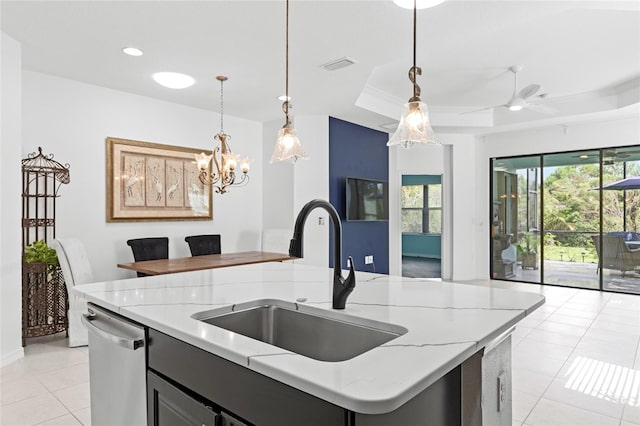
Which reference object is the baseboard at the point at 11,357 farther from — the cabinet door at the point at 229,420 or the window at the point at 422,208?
the window at the point at 422,208

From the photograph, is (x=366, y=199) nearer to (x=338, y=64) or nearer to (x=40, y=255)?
(x=338, y=64)

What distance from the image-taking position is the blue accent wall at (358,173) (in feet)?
19.1

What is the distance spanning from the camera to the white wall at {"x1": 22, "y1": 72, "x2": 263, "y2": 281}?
12.9 feet

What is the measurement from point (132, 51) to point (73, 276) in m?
1.99

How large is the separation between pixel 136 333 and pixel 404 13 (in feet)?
8.56

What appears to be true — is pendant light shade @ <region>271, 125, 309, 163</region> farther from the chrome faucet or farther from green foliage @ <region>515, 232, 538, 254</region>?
green foliage @ <region>515, 232, 538, 254</region>

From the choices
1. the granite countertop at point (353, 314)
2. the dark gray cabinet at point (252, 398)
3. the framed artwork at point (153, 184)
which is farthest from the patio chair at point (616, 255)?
the dark gray cabinet at point (252, 398)

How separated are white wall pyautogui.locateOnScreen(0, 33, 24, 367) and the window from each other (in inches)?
306

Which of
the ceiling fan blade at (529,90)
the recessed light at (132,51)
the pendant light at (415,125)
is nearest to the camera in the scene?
the pendant light at (415,125)

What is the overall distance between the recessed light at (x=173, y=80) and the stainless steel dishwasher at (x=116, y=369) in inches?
115

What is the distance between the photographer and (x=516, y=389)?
2.68 m

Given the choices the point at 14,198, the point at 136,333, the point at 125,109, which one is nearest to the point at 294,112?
the point at 125,109

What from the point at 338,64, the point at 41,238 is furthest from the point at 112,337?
the point at 41,238

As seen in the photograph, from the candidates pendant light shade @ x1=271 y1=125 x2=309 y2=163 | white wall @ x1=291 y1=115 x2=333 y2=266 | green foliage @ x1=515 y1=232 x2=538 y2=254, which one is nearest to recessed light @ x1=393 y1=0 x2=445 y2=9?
pendant light shade @ x1=271 y1=125 x2=309 y2=163
